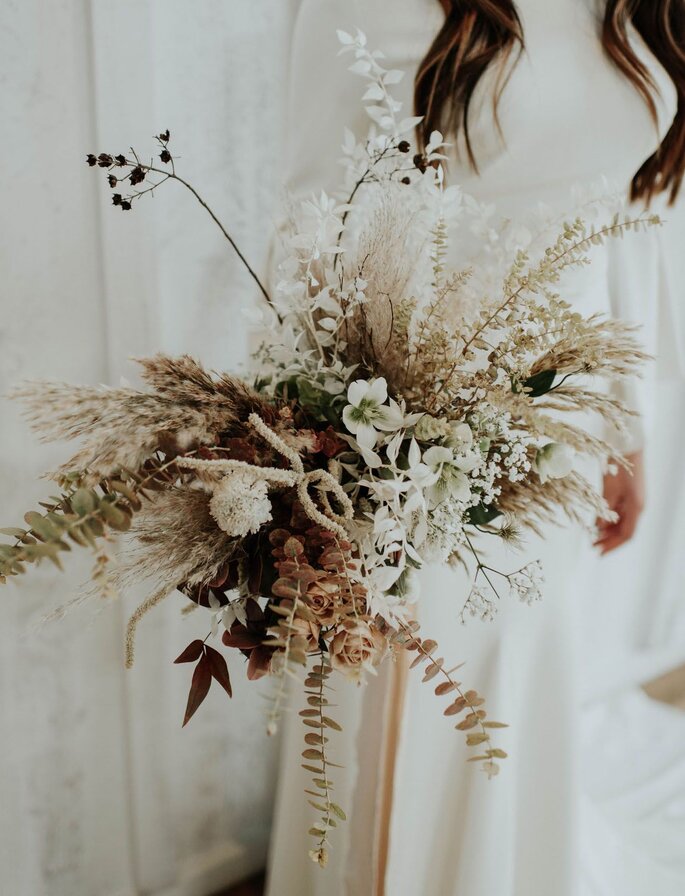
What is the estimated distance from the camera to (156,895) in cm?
128

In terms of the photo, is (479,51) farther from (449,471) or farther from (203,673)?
(203,673)

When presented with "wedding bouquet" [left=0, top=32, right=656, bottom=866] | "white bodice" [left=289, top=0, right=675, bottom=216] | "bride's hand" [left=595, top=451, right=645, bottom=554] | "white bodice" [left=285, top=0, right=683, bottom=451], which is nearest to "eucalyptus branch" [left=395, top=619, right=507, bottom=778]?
"wedding bouquet" [left=0, top=32, right=656, bottom=866]

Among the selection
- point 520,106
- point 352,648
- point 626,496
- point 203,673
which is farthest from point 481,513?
point 626,496

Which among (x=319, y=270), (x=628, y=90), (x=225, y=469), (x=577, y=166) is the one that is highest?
(x=628, y=90)

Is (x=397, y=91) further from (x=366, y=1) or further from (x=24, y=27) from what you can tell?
(x=24, y=27)

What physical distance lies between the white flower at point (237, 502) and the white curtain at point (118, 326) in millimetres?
500

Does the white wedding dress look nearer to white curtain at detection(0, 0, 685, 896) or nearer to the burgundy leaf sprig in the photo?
white curtain at detection(0, 0, 685, 896)

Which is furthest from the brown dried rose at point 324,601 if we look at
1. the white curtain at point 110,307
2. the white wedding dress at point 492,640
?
the white curtain at point 110,307

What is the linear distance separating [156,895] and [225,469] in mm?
1153

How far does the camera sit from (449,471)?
58 cm

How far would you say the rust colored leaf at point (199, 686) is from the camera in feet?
1.93

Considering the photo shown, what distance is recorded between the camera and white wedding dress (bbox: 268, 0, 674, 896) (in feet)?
2.92

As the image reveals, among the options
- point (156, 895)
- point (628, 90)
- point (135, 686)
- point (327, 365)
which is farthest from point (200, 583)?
point (156, 895)

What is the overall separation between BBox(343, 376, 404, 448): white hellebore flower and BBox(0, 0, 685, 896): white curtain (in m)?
0.41
